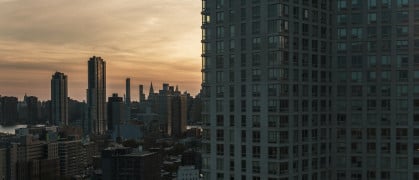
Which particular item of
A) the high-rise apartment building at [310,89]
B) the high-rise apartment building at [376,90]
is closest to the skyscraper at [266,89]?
the high-rise apartment building at [310,89]

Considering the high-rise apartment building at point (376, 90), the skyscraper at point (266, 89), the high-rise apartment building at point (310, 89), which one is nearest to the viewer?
the skyscraper at point (266, 89)

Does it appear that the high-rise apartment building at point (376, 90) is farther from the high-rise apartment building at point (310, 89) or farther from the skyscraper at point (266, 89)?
the skyscraper at point (266, 89)

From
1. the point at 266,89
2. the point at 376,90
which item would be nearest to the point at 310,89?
the point at 266,89

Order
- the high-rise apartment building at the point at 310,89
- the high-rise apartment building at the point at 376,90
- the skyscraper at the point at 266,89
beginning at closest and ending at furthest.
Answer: the skyscraper at the point at 266,89
the high-rise apartment building at the point at 310,89
the high-rise apartment building at the point at 376,90

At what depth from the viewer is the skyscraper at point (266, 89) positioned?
68.1 meters

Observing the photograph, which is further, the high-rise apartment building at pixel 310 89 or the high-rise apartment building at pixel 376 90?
the high-rise apartment building at pixel 376 90

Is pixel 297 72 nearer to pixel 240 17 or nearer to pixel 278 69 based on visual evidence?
pixel 278 69

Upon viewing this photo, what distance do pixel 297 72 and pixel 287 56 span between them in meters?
3.08

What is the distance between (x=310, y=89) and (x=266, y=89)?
8.06m

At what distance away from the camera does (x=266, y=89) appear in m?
68.1

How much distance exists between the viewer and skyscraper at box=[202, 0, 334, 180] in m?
68.1

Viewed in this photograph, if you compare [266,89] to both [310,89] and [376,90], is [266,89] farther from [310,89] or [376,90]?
[376,90]

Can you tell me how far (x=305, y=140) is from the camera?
72.5 metres

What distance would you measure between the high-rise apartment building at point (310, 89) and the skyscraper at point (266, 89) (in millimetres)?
126
